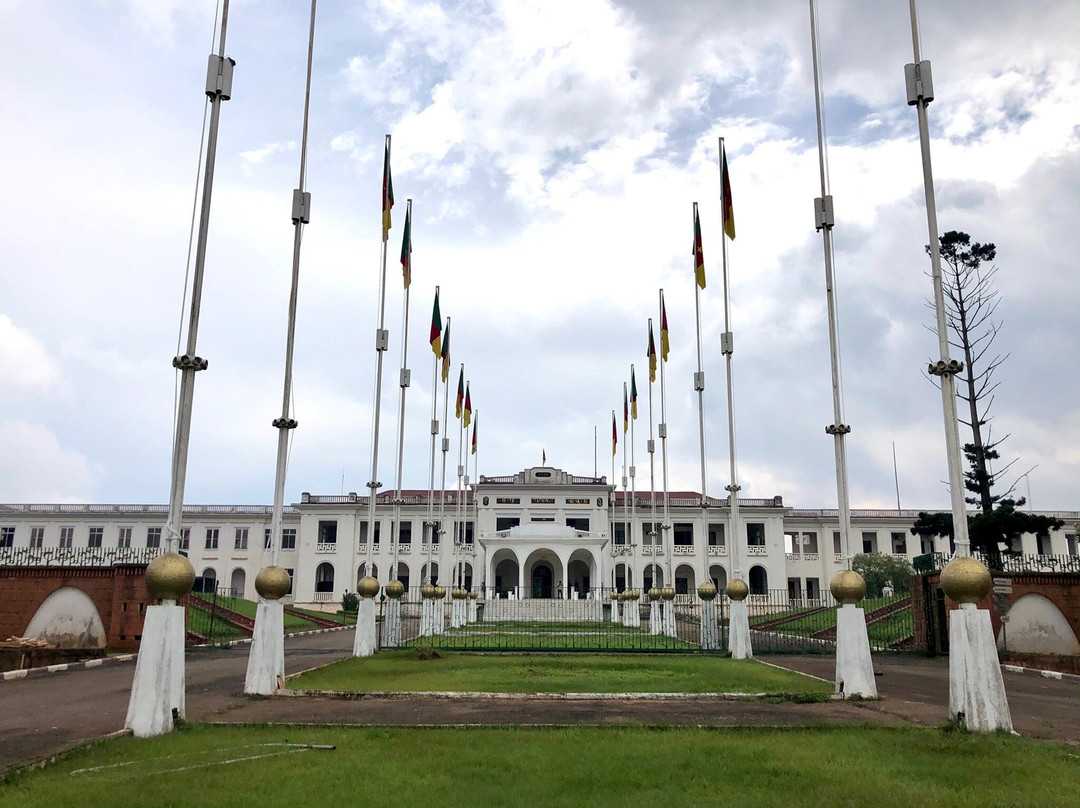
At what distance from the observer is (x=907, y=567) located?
57406mm

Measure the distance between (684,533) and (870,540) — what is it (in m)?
14.8

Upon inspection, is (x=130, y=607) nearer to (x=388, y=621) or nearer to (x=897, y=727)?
(x=388, y=621)

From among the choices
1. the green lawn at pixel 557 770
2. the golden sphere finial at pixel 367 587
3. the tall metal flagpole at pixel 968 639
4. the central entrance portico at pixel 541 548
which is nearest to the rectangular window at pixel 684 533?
the central entrance portico at pixel 541 548

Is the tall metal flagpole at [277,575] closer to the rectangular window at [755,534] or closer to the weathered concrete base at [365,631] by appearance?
the weathered concrete base at [365,631]

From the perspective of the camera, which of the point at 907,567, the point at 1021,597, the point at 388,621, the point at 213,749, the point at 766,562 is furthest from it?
the point at 766,562

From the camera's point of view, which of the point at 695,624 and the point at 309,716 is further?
the point at 695,624

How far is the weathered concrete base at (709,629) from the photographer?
2152cm

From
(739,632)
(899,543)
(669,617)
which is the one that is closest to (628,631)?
(669,617)

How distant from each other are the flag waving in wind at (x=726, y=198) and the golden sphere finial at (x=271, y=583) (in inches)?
516

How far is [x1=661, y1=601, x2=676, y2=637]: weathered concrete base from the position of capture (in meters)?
26.8

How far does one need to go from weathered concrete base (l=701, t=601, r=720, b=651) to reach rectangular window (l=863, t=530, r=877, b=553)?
5079 centimetres

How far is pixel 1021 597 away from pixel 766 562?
44485 millimetres

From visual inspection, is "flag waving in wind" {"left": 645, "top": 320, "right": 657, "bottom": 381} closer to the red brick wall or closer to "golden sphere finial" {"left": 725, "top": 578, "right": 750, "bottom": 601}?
"golden sphere finial" {"left": 725, "top": 578, "right": 750, "bottom": 601}

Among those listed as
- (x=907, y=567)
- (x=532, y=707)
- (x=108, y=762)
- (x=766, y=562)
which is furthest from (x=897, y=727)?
(x=766, y=562)
